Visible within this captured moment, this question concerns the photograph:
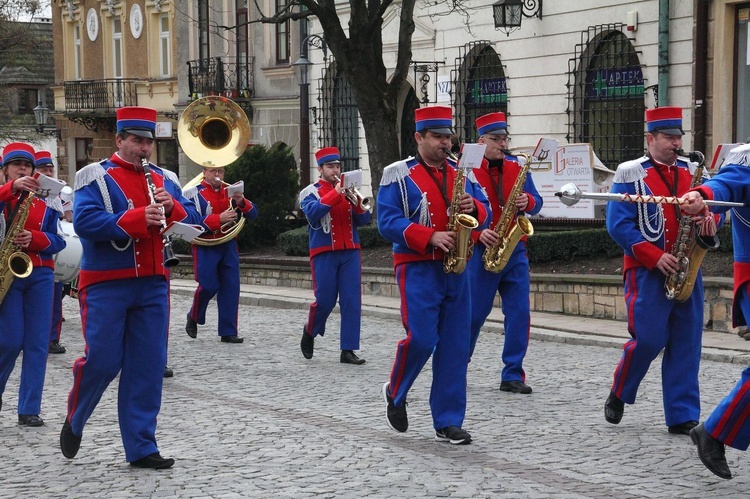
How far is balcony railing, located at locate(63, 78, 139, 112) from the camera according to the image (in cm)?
4025

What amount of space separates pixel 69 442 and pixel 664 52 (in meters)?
14.0

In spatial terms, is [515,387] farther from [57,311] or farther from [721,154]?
[57,311]

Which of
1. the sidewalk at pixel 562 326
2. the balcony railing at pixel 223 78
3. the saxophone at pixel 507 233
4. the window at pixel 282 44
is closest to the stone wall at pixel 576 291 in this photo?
the sidewalk at pixel 562 326

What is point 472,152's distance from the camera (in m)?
8.35

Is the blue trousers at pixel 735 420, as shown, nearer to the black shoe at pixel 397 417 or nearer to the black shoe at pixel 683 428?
the black shoe at pixel 683 428

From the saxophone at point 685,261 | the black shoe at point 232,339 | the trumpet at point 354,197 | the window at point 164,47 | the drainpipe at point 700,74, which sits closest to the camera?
the saxophone at point 685,261

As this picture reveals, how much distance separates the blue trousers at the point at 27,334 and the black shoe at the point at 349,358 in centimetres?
359

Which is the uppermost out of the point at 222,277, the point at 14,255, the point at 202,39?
the point at 202,39

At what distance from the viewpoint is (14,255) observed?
373 inches

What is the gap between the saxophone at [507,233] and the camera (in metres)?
10.5

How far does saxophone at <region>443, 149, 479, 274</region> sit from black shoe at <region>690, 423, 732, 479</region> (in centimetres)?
193

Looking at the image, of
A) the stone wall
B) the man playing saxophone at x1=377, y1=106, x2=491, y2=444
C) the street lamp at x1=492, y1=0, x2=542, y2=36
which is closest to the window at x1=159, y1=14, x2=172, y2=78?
the street lamp at x1=492, y1=0, x2=542, y2=36

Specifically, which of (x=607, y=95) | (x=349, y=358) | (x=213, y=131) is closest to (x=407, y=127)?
(x=607, y=95)

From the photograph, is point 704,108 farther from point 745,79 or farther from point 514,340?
point 514,340
